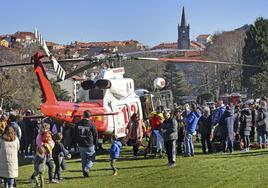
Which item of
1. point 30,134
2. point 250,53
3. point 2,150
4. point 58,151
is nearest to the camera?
point 2,150

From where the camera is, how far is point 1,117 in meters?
18.4

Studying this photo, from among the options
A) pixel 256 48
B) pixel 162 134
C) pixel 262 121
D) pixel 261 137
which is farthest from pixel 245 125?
pixel 256 48

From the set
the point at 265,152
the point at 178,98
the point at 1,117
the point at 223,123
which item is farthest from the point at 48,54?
the point at 178,98

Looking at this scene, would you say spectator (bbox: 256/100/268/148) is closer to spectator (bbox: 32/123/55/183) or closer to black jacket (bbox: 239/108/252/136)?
black jacket (bbox: 239/108/252/136)

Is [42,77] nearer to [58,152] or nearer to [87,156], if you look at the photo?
[87,156]

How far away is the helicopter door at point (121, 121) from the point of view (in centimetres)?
2049

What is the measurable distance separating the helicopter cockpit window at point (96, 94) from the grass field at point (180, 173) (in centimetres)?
354

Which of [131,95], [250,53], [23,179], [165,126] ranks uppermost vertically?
[250,53]

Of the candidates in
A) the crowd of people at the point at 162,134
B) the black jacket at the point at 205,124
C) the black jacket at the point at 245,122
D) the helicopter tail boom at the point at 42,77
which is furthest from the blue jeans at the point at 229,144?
the helicopter tail boom at the point at 42,77

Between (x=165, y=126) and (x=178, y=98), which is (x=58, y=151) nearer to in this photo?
(x=165, y=126)

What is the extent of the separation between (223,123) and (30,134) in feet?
25.3

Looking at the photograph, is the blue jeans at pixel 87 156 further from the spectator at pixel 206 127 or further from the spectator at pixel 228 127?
the spectator at pixel 228 127

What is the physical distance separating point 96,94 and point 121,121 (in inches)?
56.5

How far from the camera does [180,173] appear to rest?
13812 mm
